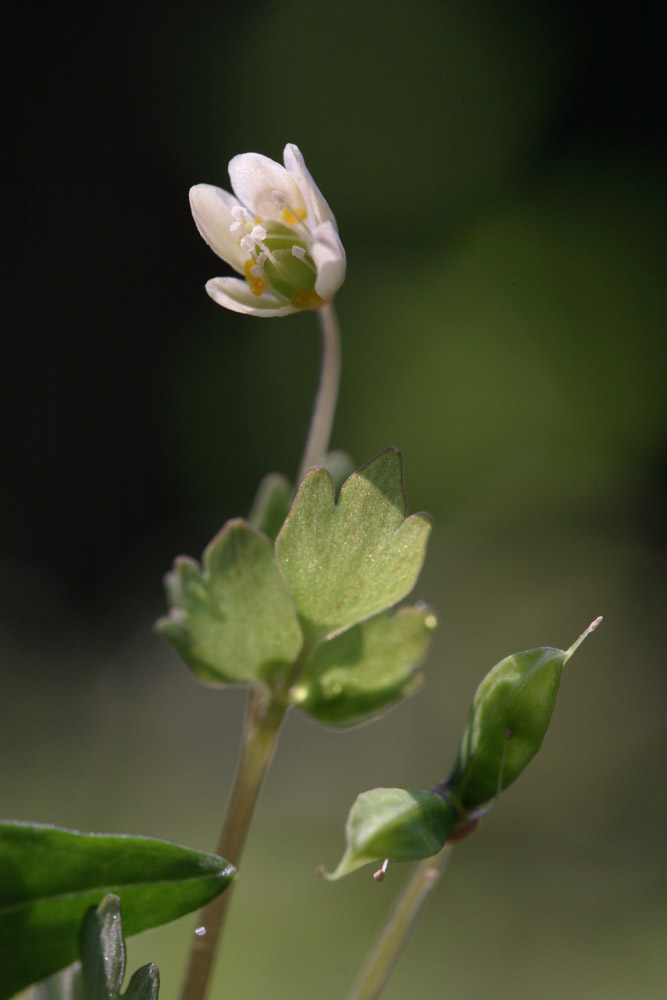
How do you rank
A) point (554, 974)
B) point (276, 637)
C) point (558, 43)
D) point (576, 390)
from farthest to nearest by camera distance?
point (558, 43) < point (576, 390) < point (554, 974) < point (276, 637)

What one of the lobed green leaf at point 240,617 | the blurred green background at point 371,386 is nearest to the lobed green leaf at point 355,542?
the lobed green leaf at point 240,617

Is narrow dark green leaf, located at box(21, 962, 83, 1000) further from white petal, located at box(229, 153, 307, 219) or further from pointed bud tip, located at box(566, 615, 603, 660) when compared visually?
white petal, located at box(229, 153, 307, 219)

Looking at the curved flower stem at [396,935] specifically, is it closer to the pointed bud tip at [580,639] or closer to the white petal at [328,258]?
the pointed bud tip at [580,639]

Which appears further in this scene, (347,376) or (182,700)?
(347,376)

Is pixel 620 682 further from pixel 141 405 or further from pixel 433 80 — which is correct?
pixel 433 80

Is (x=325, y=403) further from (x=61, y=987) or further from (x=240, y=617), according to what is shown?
(x=61, y=987)

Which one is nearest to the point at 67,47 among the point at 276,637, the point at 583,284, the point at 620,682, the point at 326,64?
the point at 326,64
